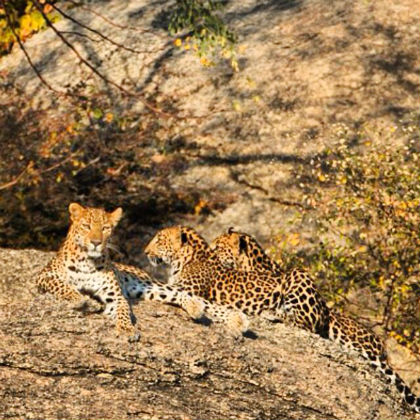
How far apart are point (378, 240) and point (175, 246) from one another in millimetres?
3139

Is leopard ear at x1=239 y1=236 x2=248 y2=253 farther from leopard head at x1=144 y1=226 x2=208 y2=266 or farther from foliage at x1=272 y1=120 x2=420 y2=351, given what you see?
foliage at x1=272 y1=120 x2=420 y2=351

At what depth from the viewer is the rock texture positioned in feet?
36.5

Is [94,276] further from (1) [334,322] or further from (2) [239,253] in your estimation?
(1) [334,322]

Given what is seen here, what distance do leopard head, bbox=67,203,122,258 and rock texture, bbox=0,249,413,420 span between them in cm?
77

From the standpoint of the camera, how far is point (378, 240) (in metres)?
17.6

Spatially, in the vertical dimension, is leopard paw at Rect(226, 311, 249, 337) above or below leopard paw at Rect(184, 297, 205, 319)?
below

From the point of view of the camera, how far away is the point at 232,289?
1562 cm

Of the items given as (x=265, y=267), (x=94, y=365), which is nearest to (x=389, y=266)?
(x=265, y=267)

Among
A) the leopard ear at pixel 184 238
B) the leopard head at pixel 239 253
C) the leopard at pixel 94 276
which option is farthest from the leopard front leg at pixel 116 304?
the leopard head at pixel 239 253

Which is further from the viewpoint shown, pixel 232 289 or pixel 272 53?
pixel 272 53

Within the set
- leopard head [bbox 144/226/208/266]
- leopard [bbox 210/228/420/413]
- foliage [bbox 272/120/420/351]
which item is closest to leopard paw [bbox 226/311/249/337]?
leopard [bbox 210/228/420/413]

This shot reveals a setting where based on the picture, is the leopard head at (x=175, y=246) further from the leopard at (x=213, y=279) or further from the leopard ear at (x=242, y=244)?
the leopard ear at (x=242, y=244)

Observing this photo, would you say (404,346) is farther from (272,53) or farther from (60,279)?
(272,53)

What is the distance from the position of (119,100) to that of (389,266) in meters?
6.83
